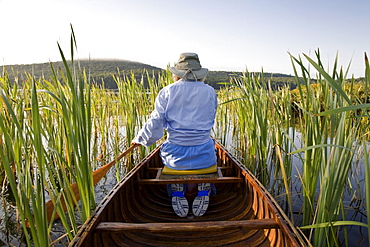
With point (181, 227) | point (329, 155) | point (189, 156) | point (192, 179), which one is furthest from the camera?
point (189, 156)

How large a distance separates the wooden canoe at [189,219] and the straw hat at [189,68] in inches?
39.9

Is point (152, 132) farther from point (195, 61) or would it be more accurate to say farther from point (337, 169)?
point (337, 169)

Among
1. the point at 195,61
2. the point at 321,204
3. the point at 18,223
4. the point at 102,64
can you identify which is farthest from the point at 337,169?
the point at 102,64

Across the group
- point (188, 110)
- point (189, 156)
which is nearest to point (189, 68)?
point (188, 110)

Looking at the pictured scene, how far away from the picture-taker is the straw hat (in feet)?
8.58

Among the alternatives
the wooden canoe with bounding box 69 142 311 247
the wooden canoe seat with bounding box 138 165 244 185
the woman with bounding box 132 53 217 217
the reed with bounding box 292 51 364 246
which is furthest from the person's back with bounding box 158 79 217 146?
the reed with bounding box 292 51 364 246

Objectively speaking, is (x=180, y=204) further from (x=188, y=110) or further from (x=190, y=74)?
(x=190, y=74)

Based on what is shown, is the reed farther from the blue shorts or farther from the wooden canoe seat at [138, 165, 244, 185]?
the blue shorts

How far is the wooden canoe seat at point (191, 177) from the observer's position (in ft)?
8.44

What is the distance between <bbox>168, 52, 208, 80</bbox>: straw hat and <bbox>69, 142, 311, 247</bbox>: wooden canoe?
101cm

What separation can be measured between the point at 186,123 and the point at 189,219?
3.08 feet

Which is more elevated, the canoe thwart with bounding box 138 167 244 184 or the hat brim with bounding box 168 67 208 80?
the hat brim with bounding box 168 67 208 80

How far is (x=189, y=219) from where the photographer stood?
2.62m

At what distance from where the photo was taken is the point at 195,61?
266 centimetres
